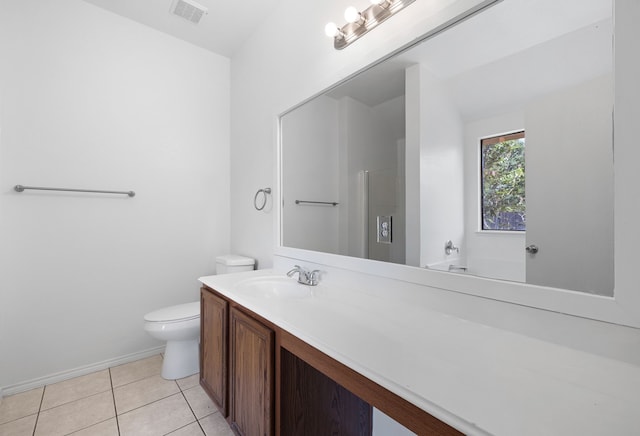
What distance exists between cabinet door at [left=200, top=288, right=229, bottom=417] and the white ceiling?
1986mm

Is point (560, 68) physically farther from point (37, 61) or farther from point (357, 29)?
point (37, 61)

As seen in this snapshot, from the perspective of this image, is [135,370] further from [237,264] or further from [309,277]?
[309,277]

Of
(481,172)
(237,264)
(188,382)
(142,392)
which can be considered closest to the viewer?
(481,172)

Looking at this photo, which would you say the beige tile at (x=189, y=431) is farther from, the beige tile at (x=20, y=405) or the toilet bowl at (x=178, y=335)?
the beige tile at (x=20, y=405)

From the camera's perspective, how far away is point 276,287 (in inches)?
60.4

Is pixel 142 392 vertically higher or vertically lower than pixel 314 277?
lower

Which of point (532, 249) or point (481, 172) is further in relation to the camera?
point (481, 172)

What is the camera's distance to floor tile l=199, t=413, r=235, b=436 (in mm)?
1400

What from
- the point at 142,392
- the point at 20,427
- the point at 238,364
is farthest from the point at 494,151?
the point at 20,427

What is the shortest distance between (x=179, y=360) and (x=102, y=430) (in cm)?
53

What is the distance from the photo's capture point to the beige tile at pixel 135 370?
186 centimetres

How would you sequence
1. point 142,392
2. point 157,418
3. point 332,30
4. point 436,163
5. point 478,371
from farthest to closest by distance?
1. point 142,392
2. point 157,418
3. point 332,30
4. point 436,163
5. point 478,371

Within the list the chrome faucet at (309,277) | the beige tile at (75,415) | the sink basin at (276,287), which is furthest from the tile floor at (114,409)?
the chrome faucet at (309,277)

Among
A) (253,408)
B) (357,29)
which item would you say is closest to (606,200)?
(357,29)
